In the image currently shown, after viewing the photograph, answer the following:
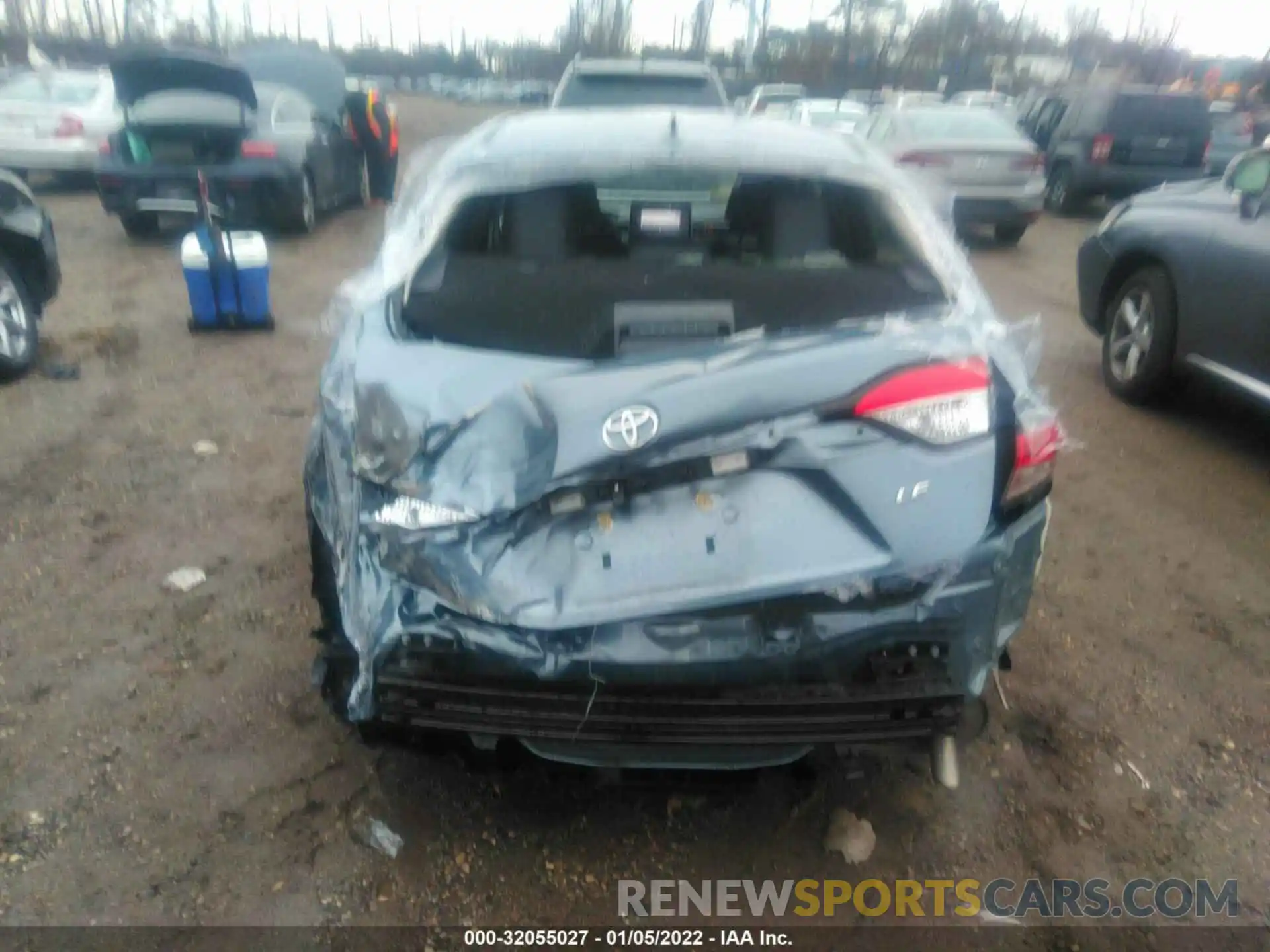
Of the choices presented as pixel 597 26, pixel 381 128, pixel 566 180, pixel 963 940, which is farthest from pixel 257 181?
pixel 597 26

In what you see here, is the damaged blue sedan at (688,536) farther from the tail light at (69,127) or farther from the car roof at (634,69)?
the tail light at (69,127)

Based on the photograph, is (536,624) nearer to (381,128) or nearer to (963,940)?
(963,940)

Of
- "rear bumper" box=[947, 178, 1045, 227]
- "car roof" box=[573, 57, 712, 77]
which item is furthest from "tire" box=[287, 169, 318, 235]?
"rear bumper" box=[947, 178, 1045, 227]

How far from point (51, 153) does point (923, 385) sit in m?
12.7

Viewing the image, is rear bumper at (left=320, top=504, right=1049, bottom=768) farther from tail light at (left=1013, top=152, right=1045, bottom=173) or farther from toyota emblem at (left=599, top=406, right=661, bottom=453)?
tail light at (left=1013, top=152, right=1045, bottom=173)

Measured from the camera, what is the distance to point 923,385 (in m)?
2.04

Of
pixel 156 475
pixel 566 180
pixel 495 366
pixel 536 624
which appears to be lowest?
pixel 156 475

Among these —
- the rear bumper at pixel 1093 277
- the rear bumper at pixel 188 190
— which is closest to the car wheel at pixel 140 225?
the rear bumper at pixel 188 190

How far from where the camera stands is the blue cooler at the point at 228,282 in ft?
21.4

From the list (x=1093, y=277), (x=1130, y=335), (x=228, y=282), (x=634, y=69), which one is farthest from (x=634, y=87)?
(x=1130, y=335)

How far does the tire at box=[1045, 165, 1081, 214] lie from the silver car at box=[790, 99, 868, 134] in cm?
268

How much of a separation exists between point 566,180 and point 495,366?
0.82 m

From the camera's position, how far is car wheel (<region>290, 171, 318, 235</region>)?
9.76 metres

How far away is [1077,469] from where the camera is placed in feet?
15.6
